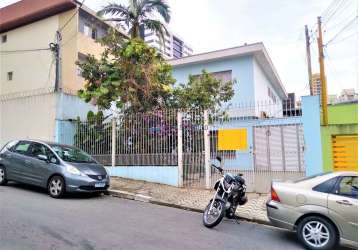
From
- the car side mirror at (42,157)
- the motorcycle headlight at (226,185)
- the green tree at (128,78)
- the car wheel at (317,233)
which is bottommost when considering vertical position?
the car wheel at (317,233)

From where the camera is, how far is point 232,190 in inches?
289

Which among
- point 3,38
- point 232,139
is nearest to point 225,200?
point 232,139

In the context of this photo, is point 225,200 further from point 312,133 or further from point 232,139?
point 312,133

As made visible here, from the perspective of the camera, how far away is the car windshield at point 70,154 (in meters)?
9.74

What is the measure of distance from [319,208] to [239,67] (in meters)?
12.4

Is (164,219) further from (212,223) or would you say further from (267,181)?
(267,181)

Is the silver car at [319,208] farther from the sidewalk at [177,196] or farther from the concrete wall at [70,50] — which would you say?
the concrete wall at [70,50]

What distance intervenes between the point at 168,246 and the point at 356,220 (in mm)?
3148

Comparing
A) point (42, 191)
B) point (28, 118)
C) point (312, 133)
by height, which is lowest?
point (42, 191)

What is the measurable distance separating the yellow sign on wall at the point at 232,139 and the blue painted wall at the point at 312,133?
186 cm

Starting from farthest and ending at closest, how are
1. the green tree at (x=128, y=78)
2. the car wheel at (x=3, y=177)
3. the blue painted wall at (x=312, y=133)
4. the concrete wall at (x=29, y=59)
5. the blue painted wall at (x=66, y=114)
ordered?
the concrete wall at (x=29, y=59) → the blue painted wall at (x=66, y=114) → the green tree at (x=128, y=78) → the car wheel at (x=3, y=177) → the blue painted wall at (x=312, y=133)

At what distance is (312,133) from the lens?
10.2 m

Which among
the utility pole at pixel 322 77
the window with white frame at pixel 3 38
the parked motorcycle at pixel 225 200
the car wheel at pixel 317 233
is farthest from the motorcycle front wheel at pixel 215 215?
the window with white frame at pixel 3 38

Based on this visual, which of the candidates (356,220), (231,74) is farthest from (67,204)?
(231,74)
